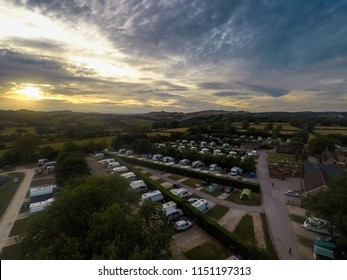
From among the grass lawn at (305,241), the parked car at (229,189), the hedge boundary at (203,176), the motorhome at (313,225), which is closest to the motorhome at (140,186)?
the hedge boundary at (203,176)

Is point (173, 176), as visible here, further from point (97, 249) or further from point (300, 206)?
point (97, 249)

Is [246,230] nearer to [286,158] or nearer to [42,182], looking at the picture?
[286,158]

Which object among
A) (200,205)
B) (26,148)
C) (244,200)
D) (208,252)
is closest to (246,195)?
(244,200)

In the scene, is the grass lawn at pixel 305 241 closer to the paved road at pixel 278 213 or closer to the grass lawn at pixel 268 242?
the paved road at pixel 278 213

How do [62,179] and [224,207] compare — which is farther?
[62,179]

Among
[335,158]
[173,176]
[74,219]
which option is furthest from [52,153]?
[335,158]

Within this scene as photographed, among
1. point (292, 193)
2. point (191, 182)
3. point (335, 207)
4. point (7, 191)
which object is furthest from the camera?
point (191, 182)

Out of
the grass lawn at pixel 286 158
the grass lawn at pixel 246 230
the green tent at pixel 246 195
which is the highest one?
the grass lawn at pixel 286 158
